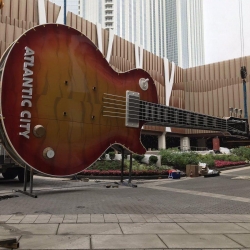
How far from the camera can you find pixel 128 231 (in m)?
4.88

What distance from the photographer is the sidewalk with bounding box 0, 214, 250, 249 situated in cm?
415

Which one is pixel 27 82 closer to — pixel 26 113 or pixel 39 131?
pixel 26 113

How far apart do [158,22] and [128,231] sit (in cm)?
13589

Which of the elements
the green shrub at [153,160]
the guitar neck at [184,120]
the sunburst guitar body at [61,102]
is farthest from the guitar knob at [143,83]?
the green shrub at [153,160]

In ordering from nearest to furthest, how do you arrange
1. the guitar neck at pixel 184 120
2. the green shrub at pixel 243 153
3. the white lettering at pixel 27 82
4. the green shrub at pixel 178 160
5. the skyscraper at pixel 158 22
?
the white lettering at pixel 27 82, the guitar neck at pixel 184 120, the green shrub at pixel 178 160, the green shrub at pixel 243 153, the skyscraper at pixel 158 22

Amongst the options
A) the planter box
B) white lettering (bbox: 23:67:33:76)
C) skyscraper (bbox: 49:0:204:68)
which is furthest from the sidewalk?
skyscraper (bbox: 49:0:204:68)

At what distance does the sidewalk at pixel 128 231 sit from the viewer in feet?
13.6

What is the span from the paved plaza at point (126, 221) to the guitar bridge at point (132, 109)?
247 centimetres

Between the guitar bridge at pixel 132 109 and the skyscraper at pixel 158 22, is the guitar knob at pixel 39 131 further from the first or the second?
the skyscraper at pixel 158 22

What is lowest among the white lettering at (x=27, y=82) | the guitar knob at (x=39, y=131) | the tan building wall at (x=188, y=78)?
the guitar knob at (x=39, y=131)

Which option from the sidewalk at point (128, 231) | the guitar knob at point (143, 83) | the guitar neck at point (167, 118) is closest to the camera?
the sidewalk at point (128, 231)

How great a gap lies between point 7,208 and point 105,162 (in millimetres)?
11147

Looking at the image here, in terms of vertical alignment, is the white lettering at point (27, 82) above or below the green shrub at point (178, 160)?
above

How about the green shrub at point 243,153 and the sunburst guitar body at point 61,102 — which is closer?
the sunburst guitar body at point 61,102
